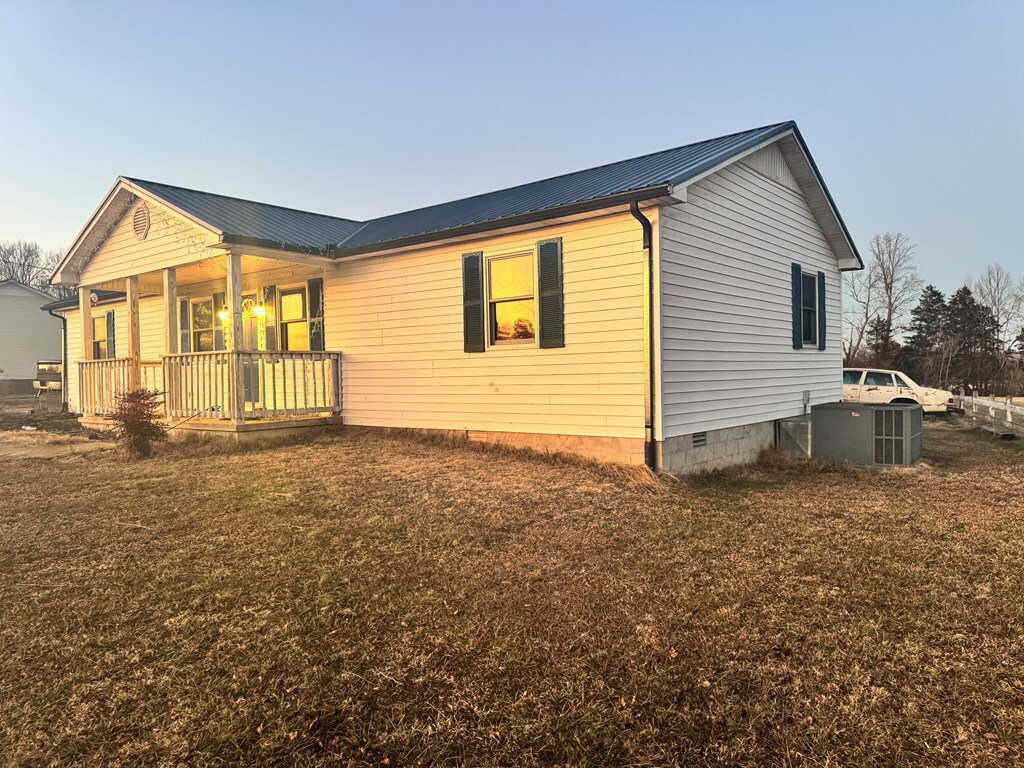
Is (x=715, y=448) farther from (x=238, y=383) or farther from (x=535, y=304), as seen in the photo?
(x=238, y=383)

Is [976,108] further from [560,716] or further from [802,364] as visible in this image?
[560,716]

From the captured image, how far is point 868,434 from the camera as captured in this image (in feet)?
30.6

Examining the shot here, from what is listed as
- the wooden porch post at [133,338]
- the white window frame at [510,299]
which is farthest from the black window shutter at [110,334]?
the white window frame at [510,299]

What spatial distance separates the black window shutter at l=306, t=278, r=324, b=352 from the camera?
11.1 m

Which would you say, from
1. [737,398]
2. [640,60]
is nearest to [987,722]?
[737,398]

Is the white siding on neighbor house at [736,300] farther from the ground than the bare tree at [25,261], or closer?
closer

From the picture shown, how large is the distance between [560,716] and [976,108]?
33348mm

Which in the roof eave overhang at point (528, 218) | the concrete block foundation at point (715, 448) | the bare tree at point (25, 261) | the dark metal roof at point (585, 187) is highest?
the bare tree at point (25, 261)

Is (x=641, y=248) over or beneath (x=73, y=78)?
beneath

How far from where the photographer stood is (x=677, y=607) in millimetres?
3604

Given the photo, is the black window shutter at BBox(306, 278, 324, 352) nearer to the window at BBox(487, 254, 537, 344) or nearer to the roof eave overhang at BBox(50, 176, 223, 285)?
the roof eave overhang at BBox(50, 176, 223, 285)

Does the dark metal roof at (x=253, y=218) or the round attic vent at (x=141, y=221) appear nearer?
the dark metal roof at (x=253, y=218)

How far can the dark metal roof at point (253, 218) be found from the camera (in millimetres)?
9867

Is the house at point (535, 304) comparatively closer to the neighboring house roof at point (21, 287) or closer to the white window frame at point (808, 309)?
the white window frame at point (808, 309)
